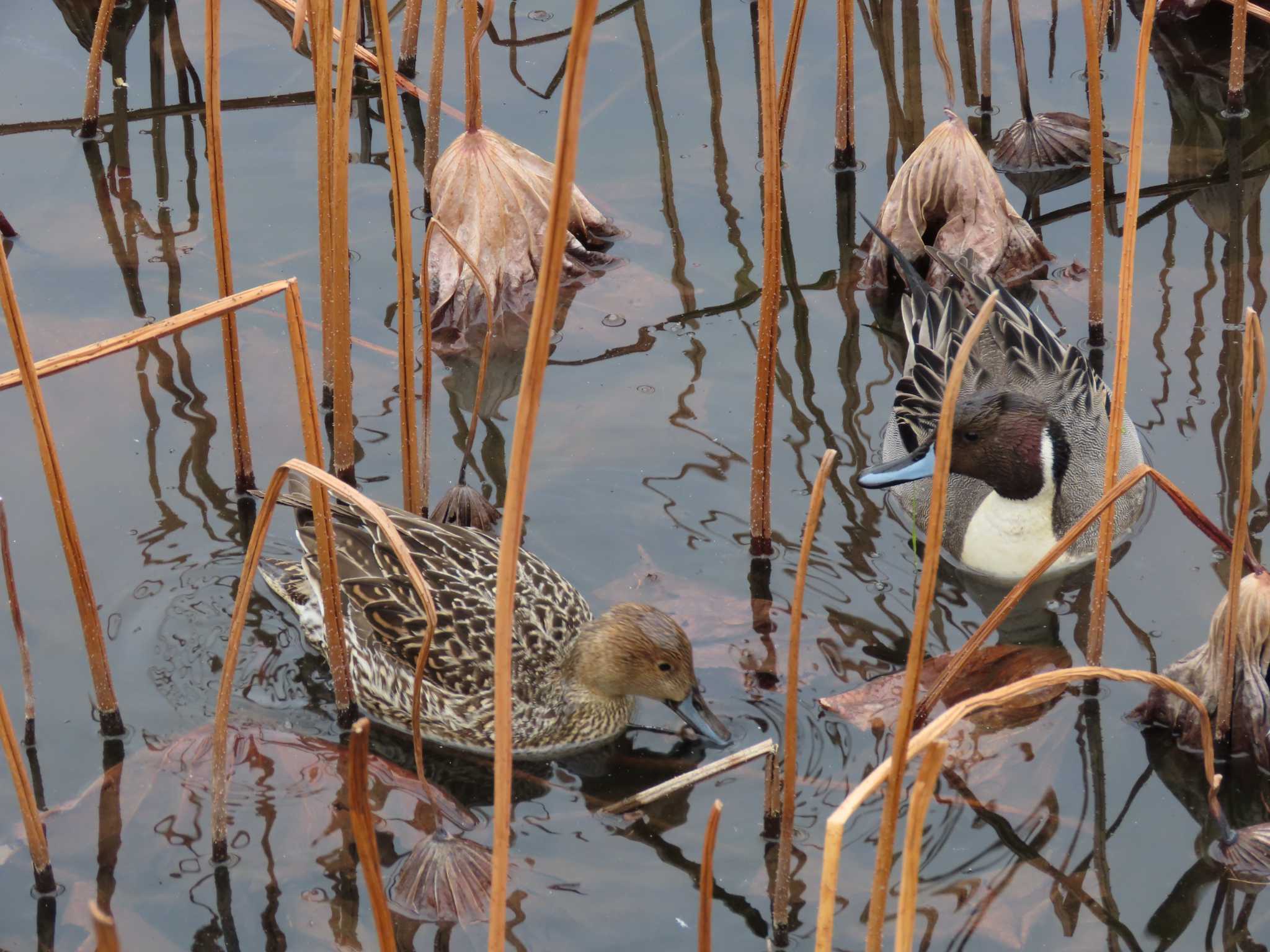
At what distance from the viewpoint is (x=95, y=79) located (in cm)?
652

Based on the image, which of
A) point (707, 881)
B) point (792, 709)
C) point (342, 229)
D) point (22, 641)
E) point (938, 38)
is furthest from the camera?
point (938, 38)

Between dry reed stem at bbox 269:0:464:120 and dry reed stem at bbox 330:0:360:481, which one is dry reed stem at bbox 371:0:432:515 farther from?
dry reed stem at bbox 269:0:464:120

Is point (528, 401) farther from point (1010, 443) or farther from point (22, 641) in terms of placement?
point (1010, 443)

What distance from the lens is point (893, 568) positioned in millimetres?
4957

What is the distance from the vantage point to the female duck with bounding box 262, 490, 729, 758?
4348 mm

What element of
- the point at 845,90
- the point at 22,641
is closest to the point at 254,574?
the point at 22,641

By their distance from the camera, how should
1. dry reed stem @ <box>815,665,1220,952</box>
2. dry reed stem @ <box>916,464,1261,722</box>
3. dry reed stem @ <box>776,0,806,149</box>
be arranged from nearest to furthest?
dry reed stem @ <box>815,665,1220,952</box> < dry reed stem @ <box>916,464,1261,722</box> < dry reed stem @ <box>776,0,806,149</box>

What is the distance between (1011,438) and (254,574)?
296cm

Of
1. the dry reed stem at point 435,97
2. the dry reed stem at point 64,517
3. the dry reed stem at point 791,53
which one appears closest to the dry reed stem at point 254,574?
the dry reed stem at point 64,517

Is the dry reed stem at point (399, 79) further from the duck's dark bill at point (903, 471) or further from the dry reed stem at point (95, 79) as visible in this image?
the duck's dark bill at point (903, 471)

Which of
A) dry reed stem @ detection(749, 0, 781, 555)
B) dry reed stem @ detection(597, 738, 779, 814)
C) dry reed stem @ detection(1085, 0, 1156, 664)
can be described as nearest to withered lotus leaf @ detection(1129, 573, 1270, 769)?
dry reed stem @ detection(1085, 0, 1156, 664)

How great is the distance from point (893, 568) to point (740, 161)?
2545 millimetres

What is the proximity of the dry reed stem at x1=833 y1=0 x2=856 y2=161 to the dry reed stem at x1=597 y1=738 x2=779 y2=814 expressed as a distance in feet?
9.13

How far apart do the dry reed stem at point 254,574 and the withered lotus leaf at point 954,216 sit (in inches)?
132
